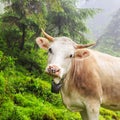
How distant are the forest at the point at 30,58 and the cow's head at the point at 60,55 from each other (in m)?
2.11

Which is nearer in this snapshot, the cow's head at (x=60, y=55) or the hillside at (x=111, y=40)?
the cow's head at (x=60, y=55)

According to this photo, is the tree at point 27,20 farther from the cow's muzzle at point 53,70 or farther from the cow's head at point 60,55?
the cow's muzzle at point 53,70

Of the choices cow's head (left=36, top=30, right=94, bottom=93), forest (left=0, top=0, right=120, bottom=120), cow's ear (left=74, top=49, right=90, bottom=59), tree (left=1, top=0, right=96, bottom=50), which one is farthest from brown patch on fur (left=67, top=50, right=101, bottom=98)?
tree (left=1, top=0, right=96, bottom=50)

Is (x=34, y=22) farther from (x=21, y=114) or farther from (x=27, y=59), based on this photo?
(x=21, y=114)

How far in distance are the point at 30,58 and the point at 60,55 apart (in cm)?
731

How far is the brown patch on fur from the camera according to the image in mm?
6762

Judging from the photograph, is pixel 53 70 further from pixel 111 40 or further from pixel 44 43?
pixel 111 40

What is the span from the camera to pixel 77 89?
6.83 meters

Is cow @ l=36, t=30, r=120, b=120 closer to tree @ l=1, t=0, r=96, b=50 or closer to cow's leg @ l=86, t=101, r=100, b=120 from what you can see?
cow's leg @ l=86, t=101, r=100, b=120

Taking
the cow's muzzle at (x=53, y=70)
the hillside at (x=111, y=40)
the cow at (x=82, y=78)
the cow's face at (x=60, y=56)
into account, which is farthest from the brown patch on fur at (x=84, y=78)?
the hillside at (x=111, y=40)

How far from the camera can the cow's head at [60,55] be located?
5949mm

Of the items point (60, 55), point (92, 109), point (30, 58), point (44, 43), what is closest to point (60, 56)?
point (60, 55)

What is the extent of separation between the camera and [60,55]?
6.20m

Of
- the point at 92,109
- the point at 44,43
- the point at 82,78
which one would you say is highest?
the point at 44,43
